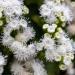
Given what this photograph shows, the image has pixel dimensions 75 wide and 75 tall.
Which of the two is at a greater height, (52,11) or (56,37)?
(52,11)

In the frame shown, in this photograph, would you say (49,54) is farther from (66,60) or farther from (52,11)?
(52,11)

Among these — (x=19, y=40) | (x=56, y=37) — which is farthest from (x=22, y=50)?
(x=56, y=37)

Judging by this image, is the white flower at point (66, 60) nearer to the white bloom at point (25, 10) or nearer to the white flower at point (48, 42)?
the white flower at point (48, 42)

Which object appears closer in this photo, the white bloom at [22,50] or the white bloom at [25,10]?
the white bloom at [22,50]

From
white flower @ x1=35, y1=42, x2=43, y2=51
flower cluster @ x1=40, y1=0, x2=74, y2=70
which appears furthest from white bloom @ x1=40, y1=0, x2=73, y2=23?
white flower @ x1=35, y1=42, x2=43, y2=51

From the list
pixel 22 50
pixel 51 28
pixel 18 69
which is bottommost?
pixel 18 69

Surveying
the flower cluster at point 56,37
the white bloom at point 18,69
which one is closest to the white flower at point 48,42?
the flower cluster at point 56,37

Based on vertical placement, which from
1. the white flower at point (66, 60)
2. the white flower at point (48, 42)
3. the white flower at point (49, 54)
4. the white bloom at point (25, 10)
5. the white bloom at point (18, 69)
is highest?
the white bloom at point (25, 10)

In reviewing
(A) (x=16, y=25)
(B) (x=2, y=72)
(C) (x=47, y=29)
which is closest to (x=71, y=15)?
(C) (x=47, y=29)
